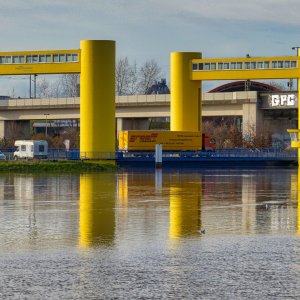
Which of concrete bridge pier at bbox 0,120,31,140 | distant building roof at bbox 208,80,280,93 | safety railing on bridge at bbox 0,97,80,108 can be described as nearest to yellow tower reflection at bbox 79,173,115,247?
safety railing on bridge at bbox 0,97,80,108

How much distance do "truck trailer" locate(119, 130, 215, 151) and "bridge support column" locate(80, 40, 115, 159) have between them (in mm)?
5936

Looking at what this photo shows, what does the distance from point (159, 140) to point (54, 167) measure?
58.9 feet

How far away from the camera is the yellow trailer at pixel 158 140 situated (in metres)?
84.1

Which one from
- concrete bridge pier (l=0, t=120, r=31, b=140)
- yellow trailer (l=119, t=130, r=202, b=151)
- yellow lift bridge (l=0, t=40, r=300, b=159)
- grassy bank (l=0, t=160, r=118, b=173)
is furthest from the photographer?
concrete bridge pier (l=0, t=120, r=31, b=140)

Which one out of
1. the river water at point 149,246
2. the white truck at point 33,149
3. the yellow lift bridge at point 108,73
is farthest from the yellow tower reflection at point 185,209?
the white truck at point 33,149

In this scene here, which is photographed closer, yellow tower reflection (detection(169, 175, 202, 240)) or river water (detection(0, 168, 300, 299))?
river water (detection(0, 168, 300, 299))

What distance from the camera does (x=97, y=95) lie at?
77.4 metres

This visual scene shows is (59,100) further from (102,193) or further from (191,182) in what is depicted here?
(102,193)

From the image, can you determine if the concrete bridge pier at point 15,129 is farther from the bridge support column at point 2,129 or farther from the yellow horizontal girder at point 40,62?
the yellow horizontal girder at point 40,62

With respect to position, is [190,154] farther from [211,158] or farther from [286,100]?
[286,100]

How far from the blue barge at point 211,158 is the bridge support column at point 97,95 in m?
2.58

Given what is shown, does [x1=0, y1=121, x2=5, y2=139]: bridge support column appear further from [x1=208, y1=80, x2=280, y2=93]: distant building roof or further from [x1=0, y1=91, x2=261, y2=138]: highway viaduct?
[x1=208, y1=80, x2=280, y2=93]: distant building roof

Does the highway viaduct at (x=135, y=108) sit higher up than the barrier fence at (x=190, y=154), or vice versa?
the highway viaduct at (x=135, y=108)

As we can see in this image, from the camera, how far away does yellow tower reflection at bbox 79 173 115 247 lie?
83.3 feet
